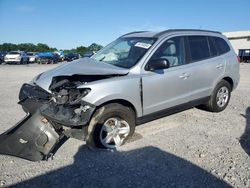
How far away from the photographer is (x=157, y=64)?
4.70 m

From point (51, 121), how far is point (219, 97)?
164 inches

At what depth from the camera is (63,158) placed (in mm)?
4102


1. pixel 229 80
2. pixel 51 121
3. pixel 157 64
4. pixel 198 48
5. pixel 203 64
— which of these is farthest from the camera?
pixel 229 80

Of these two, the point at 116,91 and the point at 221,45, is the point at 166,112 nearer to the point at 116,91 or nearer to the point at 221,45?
the point at 116,91

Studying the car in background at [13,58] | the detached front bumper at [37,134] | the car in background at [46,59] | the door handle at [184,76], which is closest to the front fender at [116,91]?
the detached front bumper at [37,134]

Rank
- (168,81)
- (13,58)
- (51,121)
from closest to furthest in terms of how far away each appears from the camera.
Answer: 1. (51,121)
2. (168,81)
3. (13,58)

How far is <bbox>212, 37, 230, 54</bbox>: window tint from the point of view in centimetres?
639

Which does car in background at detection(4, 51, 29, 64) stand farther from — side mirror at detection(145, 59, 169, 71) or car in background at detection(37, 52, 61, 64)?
side mirror at detection(145, 59, 169, 71)

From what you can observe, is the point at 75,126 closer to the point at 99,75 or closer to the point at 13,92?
the point at 99,75

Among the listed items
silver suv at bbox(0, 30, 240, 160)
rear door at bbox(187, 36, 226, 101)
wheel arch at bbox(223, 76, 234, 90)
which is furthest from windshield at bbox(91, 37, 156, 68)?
wheel arch at bbox(223, 76, 234, 90)

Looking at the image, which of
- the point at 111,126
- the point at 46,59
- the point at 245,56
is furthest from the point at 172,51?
the point at 245,56

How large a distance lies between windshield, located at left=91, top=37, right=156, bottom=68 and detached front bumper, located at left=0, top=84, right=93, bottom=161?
1.45m

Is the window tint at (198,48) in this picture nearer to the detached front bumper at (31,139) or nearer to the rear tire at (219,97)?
the rear tire at (219,97)

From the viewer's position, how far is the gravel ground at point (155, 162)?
345cm
